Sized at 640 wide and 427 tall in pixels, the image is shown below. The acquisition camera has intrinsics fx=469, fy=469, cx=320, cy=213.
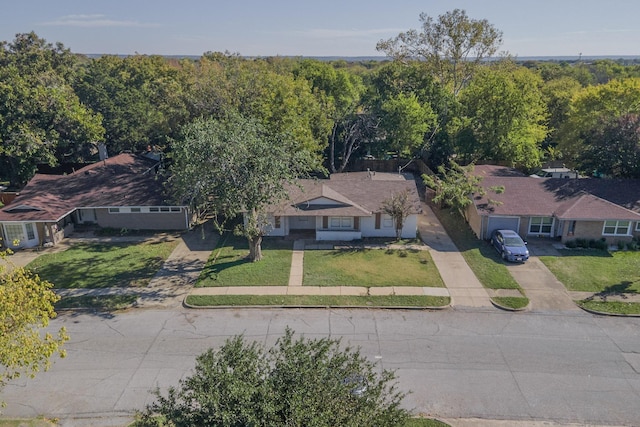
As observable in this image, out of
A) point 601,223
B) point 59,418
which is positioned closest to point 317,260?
point 59,418

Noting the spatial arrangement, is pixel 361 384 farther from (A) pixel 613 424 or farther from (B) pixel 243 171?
(B) pixel 243 171

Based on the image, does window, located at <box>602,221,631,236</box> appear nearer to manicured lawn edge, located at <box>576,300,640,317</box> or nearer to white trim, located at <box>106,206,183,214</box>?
manicured lawn edge, located at <box>576,300,640,317</box>

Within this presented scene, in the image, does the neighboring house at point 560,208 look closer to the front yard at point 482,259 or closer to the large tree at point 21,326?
the front yard at point 482,259

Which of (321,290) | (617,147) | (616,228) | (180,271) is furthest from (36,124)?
(617,147)

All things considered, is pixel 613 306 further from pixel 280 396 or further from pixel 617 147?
pixel 280 396

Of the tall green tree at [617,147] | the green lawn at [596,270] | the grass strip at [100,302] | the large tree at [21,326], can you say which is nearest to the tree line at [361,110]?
the tall green tree at [617,147]

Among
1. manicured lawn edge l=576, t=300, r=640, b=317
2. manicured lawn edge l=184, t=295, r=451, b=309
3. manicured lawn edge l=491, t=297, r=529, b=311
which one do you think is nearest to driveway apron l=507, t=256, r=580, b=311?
manicured lawn edge l=491, t=297, r=529, b=311
